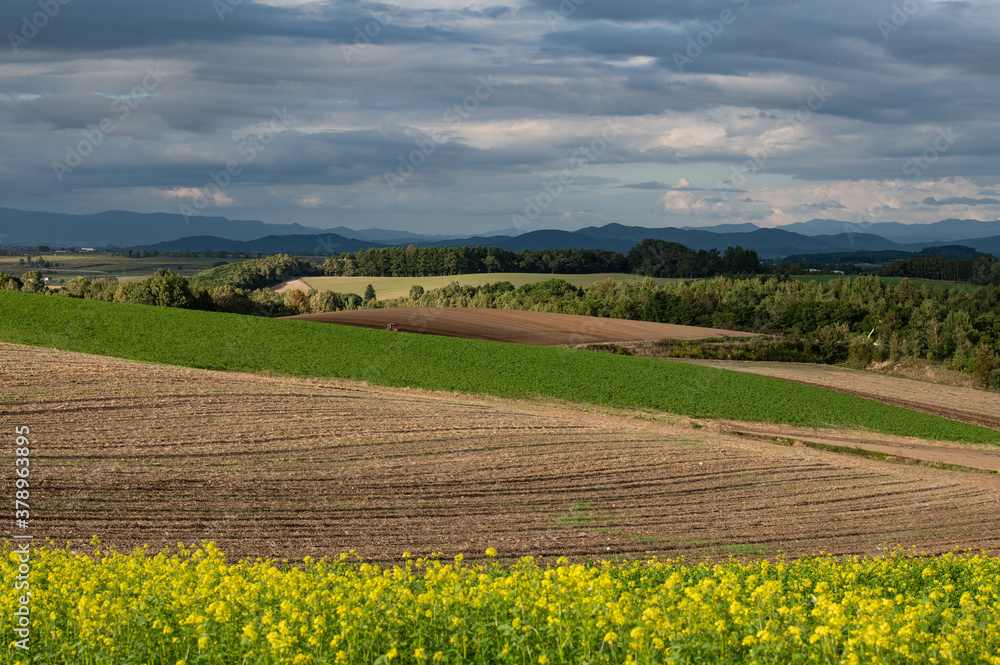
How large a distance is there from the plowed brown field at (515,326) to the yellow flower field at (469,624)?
146ft

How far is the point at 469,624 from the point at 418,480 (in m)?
14.0

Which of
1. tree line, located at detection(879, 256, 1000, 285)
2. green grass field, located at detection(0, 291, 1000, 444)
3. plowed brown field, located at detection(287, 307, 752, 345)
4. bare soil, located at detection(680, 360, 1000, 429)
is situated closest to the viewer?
green grass field, located at detection(0, 291, 1000, 444)

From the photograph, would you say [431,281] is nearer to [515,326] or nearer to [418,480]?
[515,326]

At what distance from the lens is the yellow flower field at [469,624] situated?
565 centimetres

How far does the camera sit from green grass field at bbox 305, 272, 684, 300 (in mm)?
103625

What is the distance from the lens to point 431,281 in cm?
11231

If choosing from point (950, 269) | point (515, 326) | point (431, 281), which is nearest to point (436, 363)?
point (515, 326)

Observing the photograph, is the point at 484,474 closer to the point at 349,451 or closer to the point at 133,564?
the point at 349,451

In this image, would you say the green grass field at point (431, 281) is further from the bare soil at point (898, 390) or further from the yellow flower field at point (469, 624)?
the yellow flower field at point (469, 624)

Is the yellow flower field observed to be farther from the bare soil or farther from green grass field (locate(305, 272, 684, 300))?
green grass field (locate(305, 272, 684, 300))

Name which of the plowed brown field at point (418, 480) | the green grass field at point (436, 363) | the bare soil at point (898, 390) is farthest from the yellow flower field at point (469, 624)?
the bare soil at point (898, 390)

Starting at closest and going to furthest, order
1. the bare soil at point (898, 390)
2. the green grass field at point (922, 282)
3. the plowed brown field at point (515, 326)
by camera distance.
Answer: the bare soil at point (898, 390)
the plowed brown field at point (515, 326)
the green grass field at point (922, 282)

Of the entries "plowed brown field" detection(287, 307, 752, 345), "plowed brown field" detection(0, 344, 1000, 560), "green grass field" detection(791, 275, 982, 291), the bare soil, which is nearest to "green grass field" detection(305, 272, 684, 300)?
"green grass field" detection(791, 275, 982, 291)

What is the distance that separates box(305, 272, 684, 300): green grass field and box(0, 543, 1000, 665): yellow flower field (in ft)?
303
